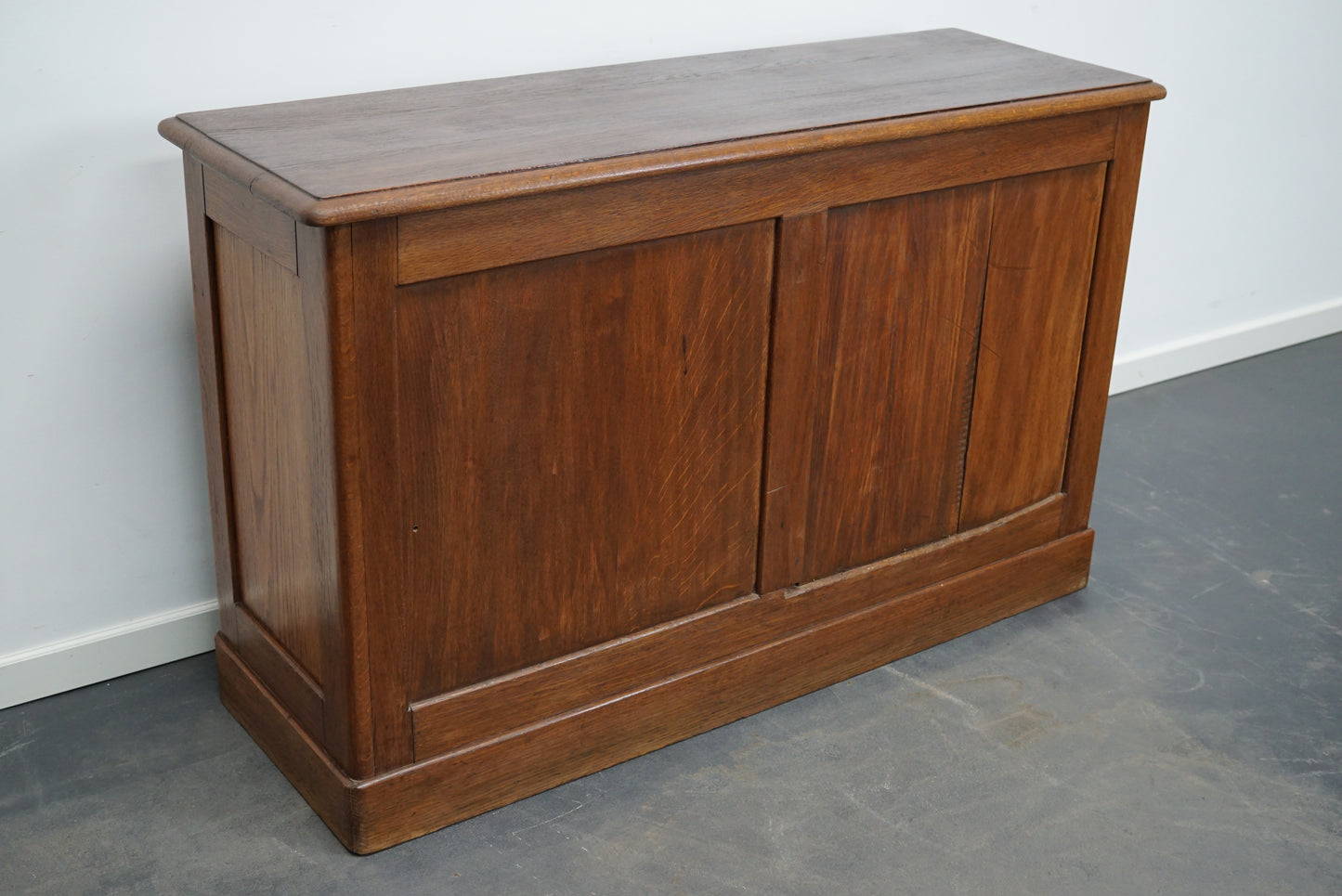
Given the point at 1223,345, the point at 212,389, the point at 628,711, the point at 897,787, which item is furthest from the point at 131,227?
the point at 1223,345

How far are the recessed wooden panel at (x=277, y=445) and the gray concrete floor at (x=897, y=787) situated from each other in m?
0.32

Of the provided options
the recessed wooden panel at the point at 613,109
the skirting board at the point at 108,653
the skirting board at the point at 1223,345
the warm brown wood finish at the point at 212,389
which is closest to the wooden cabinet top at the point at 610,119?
the recessed wooden panel at the point at 613,109

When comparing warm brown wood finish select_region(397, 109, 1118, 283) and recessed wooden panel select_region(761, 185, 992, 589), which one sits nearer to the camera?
warm brown wood finish select_region(397, 109, 1118, 283)

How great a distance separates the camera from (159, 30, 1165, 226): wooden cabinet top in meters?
1.92

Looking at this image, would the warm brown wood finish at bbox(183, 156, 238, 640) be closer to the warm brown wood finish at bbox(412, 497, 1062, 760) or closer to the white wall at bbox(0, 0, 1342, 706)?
the white wall at bbox(0, 0, 1342, 706)

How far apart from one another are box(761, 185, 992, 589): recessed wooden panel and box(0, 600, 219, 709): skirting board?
1.09 metres

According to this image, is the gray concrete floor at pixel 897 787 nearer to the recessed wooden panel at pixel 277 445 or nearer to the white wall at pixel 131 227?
the white wall at pixel 131 227

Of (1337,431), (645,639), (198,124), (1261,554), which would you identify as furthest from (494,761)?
(1337,431)

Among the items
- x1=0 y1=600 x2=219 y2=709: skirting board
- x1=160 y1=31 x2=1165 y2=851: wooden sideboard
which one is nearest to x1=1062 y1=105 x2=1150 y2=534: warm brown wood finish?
x1=160 y1=31 x2=1165 y2=851: wooden sideboard

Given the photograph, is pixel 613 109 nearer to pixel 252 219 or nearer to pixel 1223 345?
pixel 252 219

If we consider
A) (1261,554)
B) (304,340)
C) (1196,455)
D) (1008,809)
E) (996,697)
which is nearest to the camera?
(304,340)

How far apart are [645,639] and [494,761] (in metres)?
0.32

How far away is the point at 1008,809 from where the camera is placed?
233 centimetres

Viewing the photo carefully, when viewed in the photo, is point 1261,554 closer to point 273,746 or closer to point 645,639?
point 645,639
